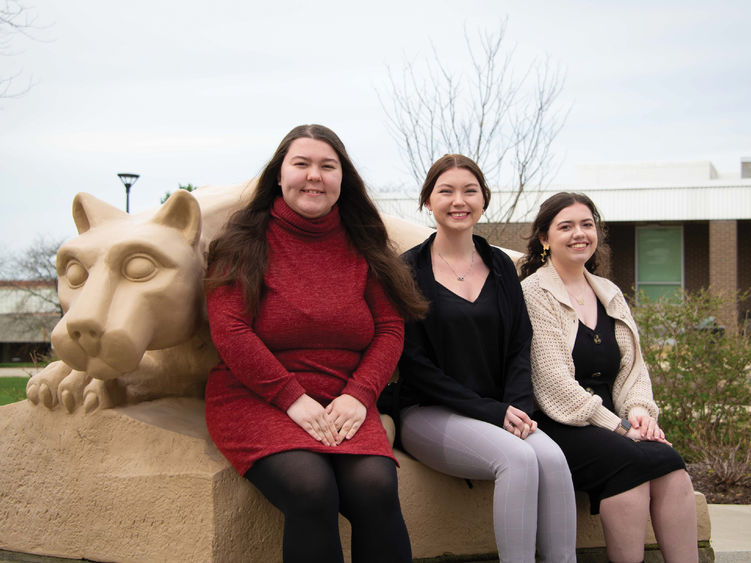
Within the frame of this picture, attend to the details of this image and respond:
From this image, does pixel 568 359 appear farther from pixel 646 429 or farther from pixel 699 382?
pixel 699 382

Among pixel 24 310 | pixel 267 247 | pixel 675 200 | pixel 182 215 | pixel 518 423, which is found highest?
pixel 675 200

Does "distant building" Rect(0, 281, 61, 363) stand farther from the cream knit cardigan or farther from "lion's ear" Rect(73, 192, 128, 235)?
the cream knit cardigan

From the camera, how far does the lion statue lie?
238cm

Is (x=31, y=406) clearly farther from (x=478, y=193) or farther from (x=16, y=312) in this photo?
(x=16, y=312)

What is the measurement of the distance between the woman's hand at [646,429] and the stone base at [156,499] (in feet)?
1.39

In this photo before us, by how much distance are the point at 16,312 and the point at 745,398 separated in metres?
26.4

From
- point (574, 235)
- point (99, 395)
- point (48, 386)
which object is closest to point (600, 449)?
point (574, 235)

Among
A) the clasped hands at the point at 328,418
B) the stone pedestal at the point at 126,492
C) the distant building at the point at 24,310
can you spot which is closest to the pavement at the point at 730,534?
the stone pedestal at the point at 126,492

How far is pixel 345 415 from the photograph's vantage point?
7.66 feet

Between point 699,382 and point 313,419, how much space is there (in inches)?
171

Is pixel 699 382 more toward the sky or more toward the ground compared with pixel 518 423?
more toward the ground

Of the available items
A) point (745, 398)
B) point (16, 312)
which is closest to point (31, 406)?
point (745, 398)

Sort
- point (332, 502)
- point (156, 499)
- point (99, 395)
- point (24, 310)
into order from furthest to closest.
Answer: point (24, 310), point (99, 395), point (156, 499), point (332, 502)

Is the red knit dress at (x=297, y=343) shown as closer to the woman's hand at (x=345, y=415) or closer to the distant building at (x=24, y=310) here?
the woman's hand at (x=345, y=415)
